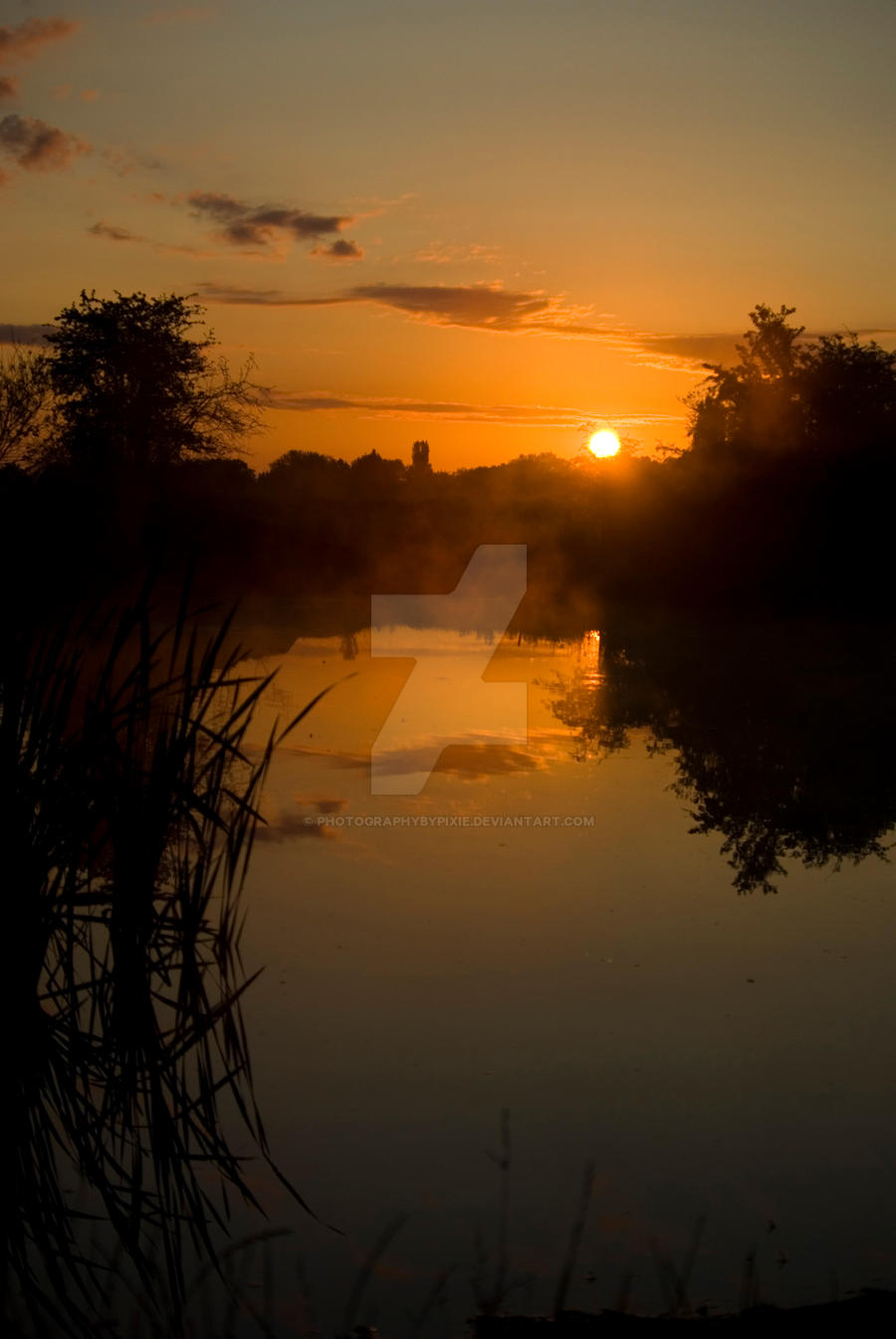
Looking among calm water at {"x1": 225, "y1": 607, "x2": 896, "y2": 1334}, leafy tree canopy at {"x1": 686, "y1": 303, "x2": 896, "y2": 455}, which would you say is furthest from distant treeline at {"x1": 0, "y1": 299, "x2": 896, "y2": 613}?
calm water at {"x1": 225, "y1": 607, "x2": 896, "y2": 1334}

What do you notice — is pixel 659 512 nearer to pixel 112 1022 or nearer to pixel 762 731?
pixel 762 731

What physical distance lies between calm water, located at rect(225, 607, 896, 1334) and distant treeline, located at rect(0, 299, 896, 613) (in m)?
9.06

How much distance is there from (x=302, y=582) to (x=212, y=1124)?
18.3 meters

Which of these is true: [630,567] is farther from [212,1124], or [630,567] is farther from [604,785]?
[212,1124]

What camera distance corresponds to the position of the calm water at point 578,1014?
7.98 ft

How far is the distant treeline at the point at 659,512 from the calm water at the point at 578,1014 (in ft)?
29.7

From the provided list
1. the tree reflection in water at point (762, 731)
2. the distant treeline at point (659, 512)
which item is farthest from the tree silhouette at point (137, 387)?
the tree reflection in water at point (762, 731)

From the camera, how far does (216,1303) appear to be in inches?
87.0

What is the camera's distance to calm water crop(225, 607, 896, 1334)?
243 cm

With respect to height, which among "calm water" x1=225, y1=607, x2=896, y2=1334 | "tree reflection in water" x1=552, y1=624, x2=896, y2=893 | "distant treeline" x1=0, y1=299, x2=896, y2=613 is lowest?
"calm water" x1=225, y1=607, x2=896, y2=1334

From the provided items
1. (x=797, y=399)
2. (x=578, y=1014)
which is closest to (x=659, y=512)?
(x=797, y=399)

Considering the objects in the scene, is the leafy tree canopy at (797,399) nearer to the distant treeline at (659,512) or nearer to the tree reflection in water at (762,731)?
the distant treeline at (659,512)

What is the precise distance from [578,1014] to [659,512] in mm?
17115

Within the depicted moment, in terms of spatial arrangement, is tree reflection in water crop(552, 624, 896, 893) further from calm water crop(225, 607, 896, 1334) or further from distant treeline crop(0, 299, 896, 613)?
distant treeline crop(0, 299, 896, 613)
